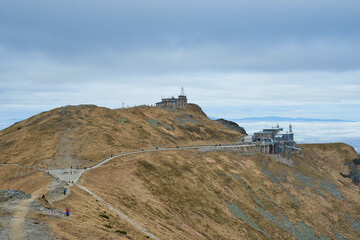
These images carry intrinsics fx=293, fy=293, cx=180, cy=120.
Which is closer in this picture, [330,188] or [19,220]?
[19,220]

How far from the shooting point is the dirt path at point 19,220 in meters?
30.1

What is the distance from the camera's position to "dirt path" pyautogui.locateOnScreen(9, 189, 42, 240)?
30.1m

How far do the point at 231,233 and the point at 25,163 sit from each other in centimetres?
5915

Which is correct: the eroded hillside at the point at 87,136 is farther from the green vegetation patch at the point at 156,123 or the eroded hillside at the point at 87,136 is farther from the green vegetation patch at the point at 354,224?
the green vegetation patch at the point at 354,224

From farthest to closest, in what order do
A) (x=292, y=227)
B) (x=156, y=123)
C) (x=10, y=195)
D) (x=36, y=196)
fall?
(x=156, y=123) < (x=292, y=227) < (x=36, y=196) < (x=10, y=195)

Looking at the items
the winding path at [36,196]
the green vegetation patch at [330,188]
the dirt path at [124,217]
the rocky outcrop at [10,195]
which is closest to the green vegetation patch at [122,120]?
the winding path at [36,196]

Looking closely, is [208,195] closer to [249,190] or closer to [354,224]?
[249,190]

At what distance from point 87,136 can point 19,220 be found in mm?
68327

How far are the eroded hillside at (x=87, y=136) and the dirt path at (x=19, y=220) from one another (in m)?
40.6

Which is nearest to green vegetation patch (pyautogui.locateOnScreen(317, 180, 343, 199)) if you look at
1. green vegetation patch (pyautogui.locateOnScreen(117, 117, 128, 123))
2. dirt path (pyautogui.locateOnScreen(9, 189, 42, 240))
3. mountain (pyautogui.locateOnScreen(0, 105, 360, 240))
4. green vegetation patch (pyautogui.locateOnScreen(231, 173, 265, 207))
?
mountain (pyautogui.locateOnScreen(0, 105, 360, 240))

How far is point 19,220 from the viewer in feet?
112

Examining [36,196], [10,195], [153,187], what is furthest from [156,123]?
[10,195]

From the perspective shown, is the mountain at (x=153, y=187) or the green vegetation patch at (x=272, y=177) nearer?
the mountain at (x=153, y=187)

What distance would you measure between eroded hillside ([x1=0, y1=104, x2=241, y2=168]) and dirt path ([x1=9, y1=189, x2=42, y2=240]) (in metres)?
40.6
